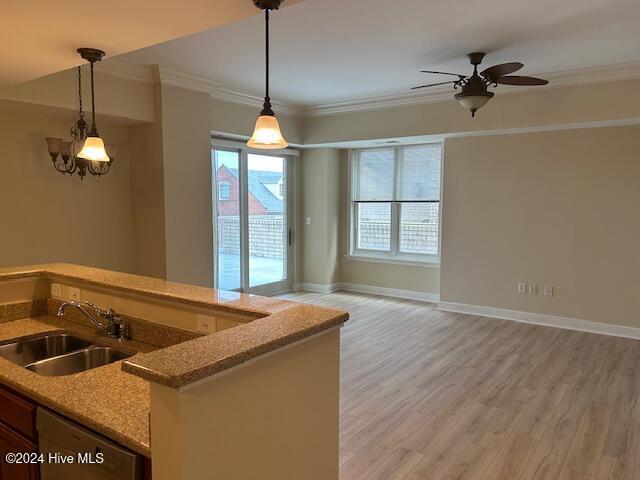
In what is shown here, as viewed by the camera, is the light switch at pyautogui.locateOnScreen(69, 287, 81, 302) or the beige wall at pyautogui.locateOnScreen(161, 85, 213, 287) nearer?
the light switch at pyautogui.locateOnScreen(69, 287, 81, 302)

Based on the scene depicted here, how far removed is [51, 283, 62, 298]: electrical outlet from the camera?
2553 mm

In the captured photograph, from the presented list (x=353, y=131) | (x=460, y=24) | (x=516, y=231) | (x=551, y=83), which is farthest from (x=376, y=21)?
(x=516, y=231)

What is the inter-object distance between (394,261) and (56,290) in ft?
16.4

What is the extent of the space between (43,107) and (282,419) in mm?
3844

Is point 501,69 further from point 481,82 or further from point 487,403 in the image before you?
point 487,403

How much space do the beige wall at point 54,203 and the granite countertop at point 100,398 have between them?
278 centimetres

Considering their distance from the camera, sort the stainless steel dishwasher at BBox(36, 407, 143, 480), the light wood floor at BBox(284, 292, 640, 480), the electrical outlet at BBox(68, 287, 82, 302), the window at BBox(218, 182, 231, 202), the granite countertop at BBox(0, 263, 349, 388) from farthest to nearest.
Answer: the window at BBox(218, 182, 231, 202), the light wood floor at BBox(284, 292, 640, 480), the electrical outlet at BBox(68, 287, 82, 302), the stainless steel dishwasher at BBox(36, 407, 143, 480), the granite countertop at BBox(0, 263, 349, 388)

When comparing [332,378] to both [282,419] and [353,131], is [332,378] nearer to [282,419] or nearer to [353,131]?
[282,419]

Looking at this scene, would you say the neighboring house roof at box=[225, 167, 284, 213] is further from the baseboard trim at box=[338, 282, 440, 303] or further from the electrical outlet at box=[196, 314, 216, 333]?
the electrical outlet at box=[196, 314, 216, 333]

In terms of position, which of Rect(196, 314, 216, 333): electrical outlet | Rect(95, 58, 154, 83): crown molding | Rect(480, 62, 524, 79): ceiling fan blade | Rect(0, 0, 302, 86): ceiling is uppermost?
Rect(95, 58, 154, 83): crown molding

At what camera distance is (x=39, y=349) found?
2.22 meters

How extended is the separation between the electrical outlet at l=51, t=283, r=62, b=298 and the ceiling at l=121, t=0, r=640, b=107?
2.21 metres

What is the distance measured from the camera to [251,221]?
21.1 ft

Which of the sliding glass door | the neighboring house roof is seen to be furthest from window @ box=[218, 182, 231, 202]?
the neighboring house roof
